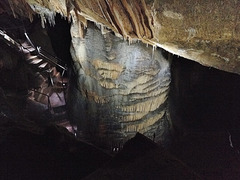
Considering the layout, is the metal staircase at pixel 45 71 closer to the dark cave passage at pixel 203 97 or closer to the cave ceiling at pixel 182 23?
the dark cave passage at pixel 203 97

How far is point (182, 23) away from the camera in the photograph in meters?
1.86

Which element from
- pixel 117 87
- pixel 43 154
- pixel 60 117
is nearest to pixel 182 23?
pixel 43 154

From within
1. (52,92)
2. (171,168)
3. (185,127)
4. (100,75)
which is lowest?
(185,127)

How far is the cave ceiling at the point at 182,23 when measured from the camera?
1.74 meters

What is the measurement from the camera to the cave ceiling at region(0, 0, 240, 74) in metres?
1.74

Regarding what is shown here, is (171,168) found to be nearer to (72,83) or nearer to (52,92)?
(72,83)

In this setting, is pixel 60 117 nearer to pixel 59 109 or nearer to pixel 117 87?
pixel 59 109

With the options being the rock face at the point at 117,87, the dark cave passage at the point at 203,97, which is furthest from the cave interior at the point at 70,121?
the rock face at the point at 117,87

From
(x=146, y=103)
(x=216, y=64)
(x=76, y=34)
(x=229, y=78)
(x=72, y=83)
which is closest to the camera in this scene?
(x=216, y=64)

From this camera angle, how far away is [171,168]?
5.67 ft

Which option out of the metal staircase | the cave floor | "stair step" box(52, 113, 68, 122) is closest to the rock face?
the cave floor

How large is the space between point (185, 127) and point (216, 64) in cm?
213

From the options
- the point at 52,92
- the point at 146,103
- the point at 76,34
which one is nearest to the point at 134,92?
the point at 146,103

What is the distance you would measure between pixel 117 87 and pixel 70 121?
1.22m
